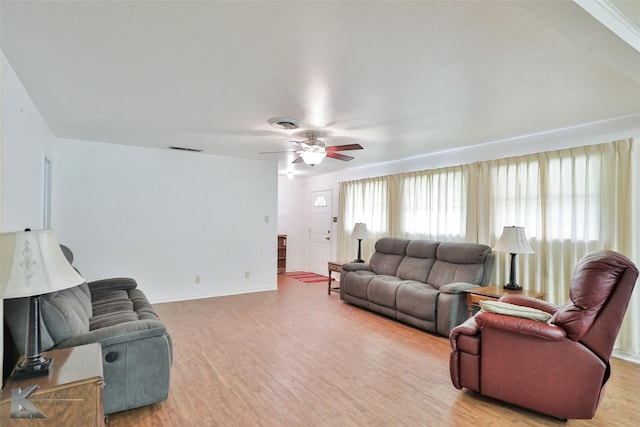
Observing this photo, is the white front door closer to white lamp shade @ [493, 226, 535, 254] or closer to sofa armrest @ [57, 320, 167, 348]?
white lamp shade @ [493, 226, 535, 254]

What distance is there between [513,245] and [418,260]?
4.85ft

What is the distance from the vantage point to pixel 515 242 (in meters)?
3.79

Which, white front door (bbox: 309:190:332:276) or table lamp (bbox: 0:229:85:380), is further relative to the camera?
white front door (bbox: 309:190:332:276)

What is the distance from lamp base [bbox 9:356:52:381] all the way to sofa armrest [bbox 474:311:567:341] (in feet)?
8.84

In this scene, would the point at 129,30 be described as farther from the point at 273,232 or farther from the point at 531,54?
the point at 273,232

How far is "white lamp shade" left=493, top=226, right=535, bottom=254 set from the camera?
12.3 feet

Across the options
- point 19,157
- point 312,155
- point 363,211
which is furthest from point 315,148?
point 363,211

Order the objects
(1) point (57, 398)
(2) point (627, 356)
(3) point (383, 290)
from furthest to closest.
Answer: (3) point (383, 290) < (2) point (627, 356) < (1) point (57, 398)

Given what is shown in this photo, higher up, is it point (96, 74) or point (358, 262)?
point (96, 74)

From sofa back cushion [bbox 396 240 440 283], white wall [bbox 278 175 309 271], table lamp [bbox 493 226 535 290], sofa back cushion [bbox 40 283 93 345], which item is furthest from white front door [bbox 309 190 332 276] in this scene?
sofa back cushion [bbox 40 283 93 345]

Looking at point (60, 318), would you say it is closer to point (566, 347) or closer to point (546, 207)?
point (566, 347)

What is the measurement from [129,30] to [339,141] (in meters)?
2.92

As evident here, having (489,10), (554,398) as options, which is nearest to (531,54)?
(489,10)

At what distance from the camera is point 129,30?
190 cm
